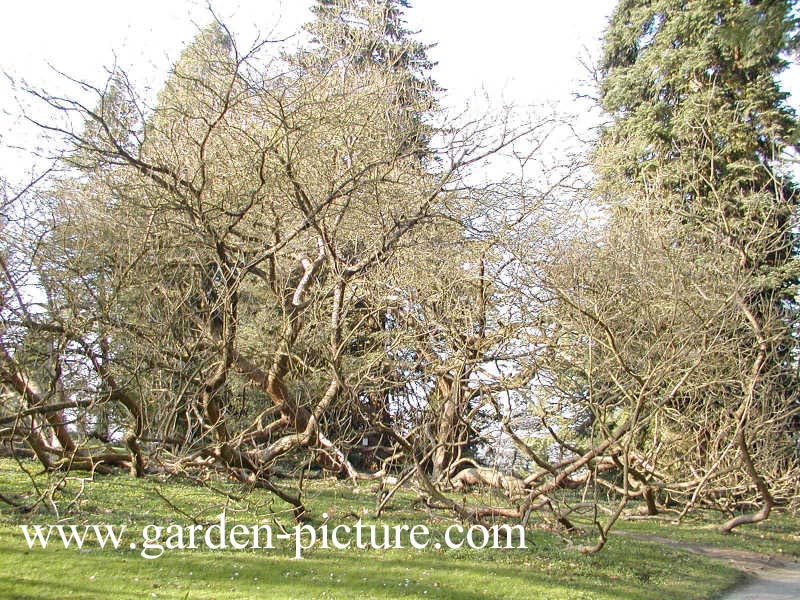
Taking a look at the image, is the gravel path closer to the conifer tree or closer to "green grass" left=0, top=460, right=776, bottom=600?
"green grass" left=0, top=460, right=776, bottom=600

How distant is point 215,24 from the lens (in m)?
8.61

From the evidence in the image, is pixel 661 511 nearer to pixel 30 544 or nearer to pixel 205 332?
pixel 205 332

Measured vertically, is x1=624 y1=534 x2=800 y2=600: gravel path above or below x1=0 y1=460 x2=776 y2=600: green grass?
below

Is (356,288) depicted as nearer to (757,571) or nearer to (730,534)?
(757,571)

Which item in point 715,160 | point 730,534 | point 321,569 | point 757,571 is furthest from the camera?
point 715,160

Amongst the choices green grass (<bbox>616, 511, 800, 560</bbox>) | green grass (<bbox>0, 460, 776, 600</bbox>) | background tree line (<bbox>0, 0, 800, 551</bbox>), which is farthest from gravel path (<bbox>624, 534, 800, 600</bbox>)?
background tree line (<bbox>0, 0, 800, 551</bbox>)

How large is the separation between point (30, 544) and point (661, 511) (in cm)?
1103

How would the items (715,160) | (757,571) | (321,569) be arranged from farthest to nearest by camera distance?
(715,160), (757,571), (321,569)

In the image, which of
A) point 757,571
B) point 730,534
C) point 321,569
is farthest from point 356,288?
point 730,534

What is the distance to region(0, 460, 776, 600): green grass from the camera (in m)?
6.16

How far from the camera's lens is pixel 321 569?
23.0 ft

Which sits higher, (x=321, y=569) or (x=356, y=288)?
(x=356, y=288)

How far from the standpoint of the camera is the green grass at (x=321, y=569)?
243 inches

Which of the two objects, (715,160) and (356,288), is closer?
(356,288)
